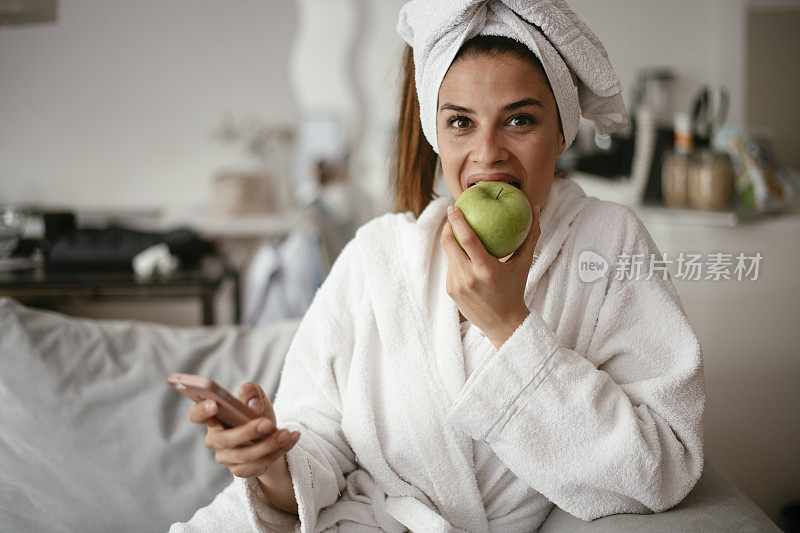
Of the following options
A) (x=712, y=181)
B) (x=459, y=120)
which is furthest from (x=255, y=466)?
(x=712, y=181)

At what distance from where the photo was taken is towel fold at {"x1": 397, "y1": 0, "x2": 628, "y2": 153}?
0.88 meters

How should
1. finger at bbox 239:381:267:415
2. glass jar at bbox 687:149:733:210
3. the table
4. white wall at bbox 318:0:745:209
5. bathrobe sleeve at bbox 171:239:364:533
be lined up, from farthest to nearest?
1. white wall at bbox 318:0:745:209
2. the table
3. glass jar at bbox 687:149:733:210
4. bathrobe sleeve at bbox 171:239:364:533
5. finger at bbox 239:381:267:415

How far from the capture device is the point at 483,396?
0.85 m

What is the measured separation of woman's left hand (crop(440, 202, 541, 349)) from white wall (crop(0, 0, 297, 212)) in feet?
11.0

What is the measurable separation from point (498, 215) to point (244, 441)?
0.40 metres

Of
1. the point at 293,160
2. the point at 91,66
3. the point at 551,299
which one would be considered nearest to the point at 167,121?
the point at 91,66

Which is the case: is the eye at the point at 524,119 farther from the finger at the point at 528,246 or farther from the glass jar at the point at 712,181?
the glass jar at the point at 712,181

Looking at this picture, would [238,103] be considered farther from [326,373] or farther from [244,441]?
[244,441]

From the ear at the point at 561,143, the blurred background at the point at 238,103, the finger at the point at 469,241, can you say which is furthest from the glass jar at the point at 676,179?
the finger at the point at 469,241

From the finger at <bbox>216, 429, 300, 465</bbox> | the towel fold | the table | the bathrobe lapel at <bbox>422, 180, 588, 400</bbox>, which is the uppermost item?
the towel fold

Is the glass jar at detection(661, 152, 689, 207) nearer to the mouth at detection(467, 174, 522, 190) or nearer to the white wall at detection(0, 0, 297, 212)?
the mouth at detection(467, 174, 522, 190)

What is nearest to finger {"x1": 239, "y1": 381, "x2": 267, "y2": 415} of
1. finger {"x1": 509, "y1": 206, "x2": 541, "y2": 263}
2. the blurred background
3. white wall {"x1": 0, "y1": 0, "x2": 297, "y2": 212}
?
finger {"x1": 509, "y1": 206, "x2": 541, "y2": 263}

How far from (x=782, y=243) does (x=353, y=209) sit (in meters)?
2.84

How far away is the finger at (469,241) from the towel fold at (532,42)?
0.23 metres
